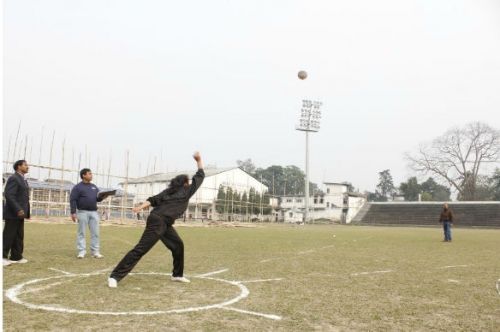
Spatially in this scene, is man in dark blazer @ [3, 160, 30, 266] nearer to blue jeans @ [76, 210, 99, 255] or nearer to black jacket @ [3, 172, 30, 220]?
black jacket @ [3, 172, 30, 220]

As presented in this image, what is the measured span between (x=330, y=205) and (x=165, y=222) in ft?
240

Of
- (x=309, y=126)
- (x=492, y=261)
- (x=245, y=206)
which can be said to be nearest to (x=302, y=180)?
(x=309, y=126)

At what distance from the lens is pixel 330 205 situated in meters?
78.6

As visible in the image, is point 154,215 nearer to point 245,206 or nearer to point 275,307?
point 275,307

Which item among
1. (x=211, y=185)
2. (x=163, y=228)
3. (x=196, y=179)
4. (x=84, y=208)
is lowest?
(x=163, y=228)

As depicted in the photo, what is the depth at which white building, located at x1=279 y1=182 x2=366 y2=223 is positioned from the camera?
75.8 m

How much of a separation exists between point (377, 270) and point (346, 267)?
69cm

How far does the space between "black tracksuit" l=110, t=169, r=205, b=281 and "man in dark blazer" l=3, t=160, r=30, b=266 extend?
10.9ft

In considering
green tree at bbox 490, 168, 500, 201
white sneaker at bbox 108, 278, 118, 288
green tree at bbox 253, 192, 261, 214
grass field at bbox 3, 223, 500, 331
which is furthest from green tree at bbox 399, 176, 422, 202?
white sneaker at bbox 108, 278, 118, 288

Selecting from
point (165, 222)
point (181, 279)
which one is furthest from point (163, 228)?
point (181, 279)

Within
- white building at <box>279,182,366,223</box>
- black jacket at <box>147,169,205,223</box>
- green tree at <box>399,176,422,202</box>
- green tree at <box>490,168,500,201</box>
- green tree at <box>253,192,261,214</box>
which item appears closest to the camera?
black jacket at <box>147,169,205,223</box>

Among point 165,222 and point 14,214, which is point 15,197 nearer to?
point 14,214

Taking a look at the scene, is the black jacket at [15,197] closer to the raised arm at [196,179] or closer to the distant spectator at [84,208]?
the distant spectator at [84,208]

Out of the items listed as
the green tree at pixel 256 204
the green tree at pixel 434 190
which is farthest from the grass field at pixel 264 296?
the green tree at pixel 434 190
